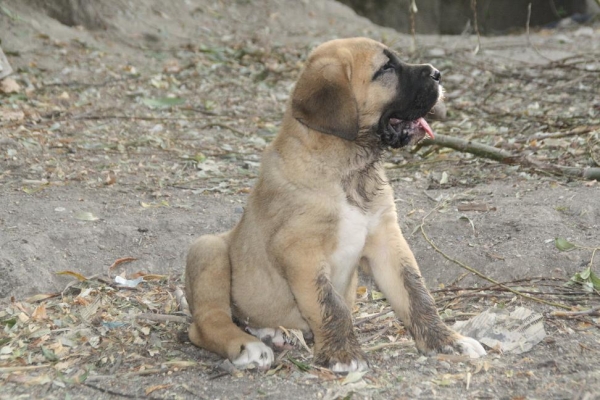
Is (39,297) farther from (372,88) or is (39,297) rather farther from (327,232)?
(372,88)

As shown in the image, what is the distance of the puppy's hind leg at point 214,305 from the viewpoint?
4637 millimetres

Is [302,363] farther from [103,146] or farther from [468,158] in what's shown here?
[103,146]

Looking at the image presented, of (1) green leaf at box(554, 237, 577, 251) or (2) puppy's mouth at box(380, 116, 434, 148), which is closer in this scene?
(2) puppy's mouth at box(380, 116, 434, 148)

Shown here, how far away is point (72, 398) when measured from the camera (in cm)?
417

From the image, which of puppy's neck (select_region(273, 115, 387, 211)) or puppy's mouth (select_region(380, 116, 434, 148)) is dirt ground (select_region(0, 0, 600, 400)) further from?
puppy's mouth (select_region(380, 116, 434, 148))

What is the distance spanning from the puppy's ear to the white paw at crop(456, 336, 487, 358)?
1.24 meters

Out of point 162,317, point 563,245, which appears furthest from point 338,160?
point 563,245

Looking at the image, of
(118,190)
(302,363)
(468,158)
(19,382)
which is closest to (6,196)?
(118,190)

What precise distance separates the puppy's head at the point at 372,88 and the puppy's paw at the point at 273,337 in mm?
1245

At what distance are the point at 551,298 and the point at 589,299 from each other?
0.22 meters

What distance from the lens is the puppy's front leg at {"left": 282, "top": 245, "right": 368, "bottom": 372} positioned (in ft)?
14.5

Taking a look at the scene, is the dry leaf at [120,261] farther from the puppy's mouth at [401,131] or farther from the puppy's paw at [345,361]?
the puppy's mouth at [401,131]

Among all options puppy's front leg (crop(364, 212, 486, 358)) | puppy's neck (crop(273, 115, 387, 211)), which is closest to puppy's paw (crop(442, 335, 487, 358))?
puppy's front leg (crop(364, 212, 486, 358))

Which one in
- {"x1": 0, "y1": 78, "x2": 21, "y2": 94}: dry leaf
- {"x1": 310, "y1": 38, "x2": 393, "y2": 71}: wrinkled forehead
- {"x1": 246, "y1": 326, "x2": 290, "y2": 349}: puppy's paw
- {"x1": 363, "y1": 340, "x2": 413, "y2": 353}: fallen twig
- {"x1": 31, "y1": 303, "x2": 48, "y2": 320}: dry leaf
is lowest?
{"x1": 363, "y1": 340, "x2": 413, "y2": 353}: fallen twig
